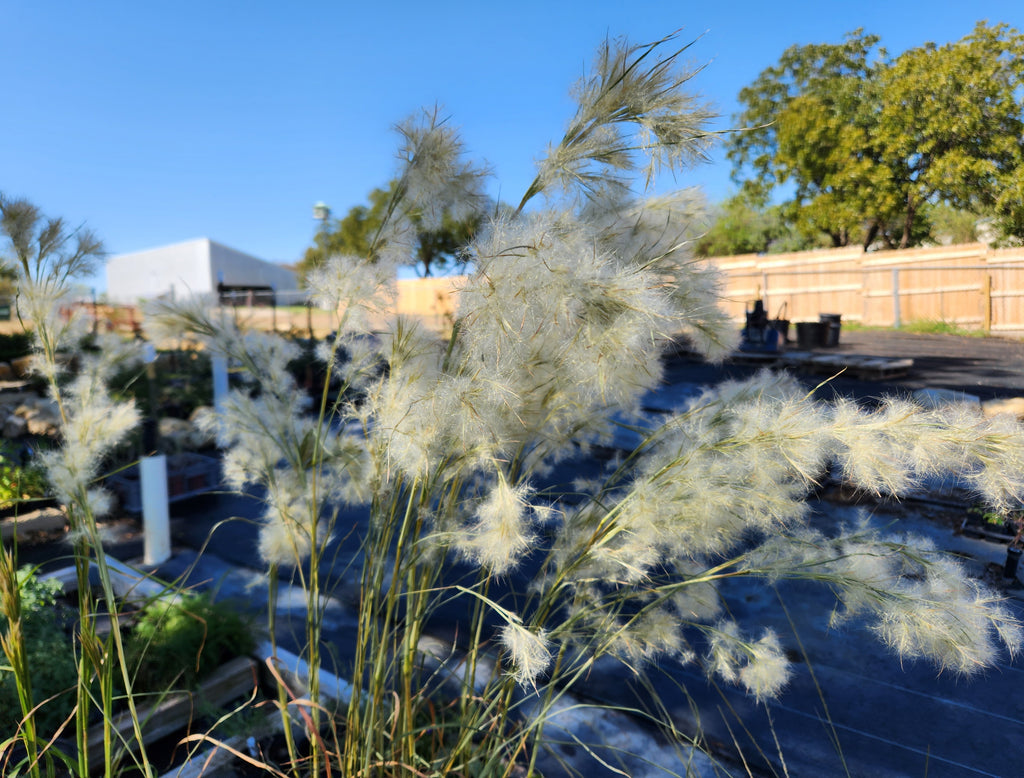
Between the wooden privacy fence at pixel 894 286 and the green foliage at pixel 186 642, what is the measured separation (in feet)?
5.69

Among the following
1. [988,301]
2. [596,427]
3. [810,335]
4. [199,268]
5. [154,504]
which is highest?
[199,268]

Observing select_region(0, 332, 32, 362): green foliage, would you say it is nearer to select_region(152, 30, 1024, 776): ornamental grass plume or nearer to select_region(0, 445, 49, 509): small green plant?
select_region(0, 445, 49, 509): small green plant

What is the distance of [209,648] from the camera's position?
1887mm

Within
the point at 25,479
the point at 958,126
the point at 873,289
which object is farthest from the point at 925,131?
the point at 25,479

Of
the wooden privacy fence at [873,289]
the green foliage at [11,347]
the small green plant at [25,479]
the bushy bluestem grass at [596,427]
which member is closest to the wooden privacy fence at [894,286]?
the wooden privacy fence at [873,289]

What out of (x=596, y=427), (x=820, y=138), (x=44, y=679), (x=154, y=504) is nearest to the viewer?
(x=596, y=427)

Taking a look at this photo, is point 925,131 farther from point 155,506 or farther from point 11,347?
point 11,347

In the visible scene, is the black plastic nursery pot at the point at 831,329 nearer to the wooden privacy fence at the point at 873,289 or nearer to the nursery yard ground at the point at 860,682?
the wooden privacy fence at the point at 873,289

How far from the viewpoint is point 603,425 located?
1.19 metres

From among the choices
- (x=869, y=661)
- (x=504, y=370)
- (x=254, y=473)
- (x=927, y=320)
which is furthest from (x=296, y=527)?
(x=927, y=320)

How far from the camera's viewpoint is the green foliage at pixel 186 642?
1826 mm

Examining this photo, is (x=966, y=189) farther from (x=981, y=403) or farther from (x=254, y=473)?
(x=254, y=473)

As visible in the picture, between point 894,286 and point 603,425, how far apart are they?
305 cm

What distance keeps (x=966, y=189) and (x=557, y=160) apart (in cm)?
392
